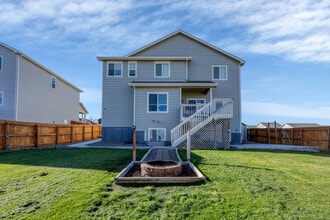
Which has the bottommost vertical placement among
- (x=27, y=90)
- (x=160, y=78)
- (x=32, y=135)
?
(x=32, y=135)

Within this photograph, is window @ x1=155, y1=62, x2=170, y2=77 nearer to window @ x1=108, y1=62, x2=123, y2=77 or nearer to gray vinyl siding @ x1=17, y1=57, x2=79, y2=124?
window @ x1=108, y1=62, x2=123, y2=77

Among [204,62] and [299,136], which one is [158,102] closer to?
[204,62]

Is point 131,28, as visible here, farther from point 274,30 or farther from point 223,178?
point 223,178

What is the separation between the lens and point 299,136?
55.5 feet

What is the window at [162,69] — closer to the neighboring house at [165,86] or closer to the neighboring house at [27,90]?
the neighboring house at [165,86]

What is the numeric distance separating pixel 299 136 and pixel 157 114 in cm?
1066

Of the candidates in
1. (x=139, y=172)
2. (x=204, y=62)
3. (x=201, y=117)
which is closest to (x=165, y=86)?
(x=201, y=117)

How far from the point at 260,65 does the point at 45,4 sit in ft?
49.1

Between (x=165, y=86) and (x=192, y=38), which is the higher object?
(x=192, y=38)

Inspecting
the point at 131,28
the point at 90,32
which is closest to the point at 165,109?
the point at 131,28

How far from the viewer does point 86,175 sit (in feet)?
19.7

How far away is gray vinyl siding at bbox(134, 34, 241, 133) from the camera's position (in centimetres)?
1866

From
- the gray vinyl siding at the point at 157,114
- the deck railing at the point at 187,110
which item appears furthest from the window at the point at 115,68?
the deck railing at the point at 187,110

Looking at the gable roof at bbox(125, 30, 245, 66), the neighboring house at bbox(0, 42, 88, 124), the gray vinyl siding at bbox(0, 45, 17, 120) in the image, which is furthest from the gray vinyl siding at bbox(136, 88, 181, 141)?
the gray vinyl siding at bbox(0, 45, 17, 120)
